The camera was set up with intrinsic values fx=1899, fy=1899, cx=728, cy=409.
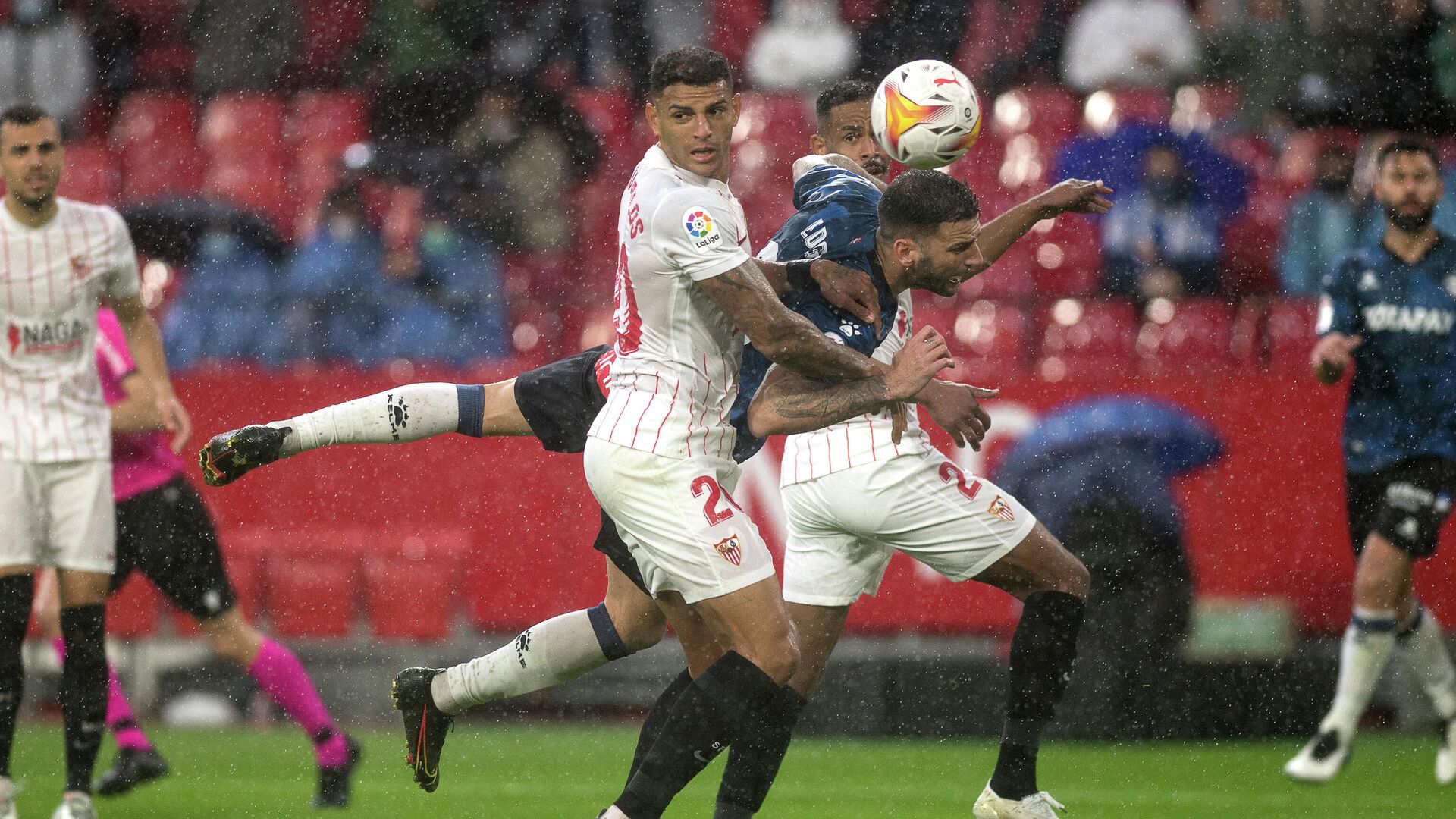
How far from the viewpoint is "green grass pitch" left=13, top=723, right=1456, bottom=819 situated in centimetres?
685

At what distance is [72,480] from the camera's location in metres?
6.66

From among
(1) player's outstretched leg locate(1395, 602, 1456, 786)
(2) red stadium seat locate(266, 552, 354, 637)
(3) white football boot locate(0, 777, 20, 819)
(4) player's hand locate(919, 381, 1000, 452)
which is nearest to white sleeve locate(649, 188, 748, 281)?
(4) player's hand locate(919, 381, 1000, 452)

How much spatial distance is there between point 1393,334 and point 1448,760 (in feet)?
5.68

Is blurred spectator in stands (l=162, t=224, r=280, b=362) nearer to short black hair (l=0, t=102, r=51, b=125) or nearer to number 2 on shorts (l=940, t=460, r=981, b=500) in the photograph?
short black hair (l=0, t=102, r=51, b=125)

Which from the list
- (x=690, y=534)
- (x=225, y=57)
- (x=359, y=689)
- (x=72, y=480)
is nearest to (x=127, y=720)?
(x=72, y=480)

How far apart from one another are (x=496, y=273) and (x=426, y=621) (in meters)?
2.16

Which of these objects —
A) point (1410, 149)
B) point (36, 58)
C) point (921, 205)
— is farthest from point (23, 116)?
point (36, 58)

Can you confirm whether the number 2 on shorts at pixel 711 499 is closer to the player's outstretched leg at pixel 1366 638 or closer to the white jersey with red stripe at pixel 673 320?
the white jersey with red stripe at pixel 673 320

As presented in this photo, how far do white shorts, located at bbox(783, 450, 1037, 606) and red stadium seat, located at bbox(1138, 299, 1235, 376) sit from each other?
3854 millimetres

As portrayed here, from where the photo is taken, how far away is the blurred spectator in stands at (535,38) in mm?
12414

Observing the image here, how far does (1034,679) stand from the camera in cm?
561

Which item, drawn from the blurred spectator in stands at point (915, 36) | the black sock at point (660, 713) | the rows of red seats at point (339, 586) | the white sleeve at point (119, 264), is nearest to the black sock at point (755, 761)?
the black sock at point (660, 713)

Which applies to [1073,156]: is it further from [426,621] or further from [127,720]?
[127,720]

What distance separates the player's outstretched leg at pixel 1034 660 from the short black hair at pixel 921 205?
1.00 metres
